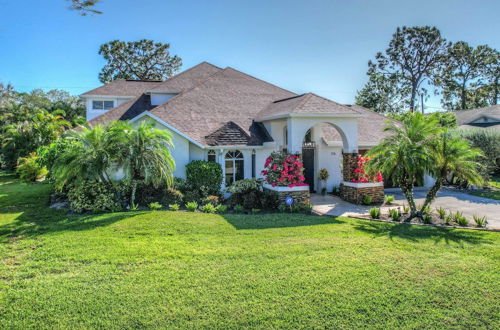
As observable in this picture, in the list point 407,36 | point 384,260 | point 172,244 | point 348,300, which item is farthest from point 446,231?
point 407,36

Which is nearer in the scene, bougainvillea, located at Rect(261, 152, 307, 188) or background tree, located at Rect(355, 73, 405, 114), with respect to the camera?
bougainvillea, located at Rect(261, 152, 307, 188)

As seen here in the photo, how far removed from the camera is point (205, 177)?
15.3 metres

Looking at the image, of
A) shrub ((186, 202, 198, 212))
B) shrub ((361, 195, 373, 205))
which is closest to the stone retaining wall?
shrub ((361, 195, 373, 205))

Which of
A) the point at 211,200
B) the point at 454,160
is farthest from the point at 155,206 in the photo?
the point at 454,160

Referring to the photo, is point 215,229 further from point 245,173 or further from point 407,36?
point 407,36

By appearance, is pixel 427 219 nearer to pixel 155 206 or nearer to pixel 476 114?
pixel 155 206

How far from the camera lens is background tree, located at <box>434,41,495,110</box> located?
157 feet

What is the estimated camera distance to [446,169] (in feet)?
38.1

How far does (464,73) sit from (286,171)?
51.8 meters

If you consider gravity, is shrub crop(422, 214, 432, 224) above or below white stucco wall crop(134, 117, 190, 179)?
below

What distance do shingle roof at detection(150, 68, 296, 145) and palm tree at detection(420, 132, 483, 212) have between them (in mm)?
8542

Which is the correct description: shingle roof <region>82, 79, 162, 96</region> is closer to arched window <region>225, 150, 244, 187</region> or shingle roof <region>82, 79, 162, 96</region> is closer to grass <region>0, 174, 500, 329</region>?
arched window <region>225, 150, 244, 187</region>

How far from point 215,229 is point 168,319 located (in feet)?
17.1

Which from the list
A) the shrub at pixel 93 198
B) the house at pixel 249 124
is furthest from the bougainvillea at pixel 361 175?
the shrub at pixel 93 198
